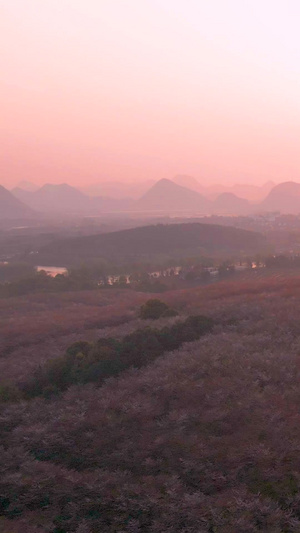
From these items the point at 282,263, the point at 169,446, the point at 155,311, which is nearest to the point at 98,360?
the point at 169,446

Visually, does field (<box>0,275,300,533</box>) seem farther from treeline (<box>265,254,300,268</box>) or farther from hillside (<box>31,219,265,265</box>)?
hillside (<box>31,219,265,265</box>)

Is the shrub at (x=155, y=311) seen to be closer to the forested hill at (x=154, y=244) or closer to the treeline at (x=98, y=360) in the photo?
the treeline at (x=98, y=360)

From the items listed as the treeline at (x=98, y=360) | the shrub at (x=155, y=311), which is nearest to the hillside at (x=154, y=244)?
the shrub at (x=155, y=311)

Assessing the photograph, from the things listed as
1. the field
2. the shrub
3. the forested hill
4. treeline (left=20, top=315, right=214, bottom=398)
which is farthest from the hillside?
the field

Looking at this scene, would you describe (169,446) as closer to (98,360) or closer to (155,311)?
(98,360)

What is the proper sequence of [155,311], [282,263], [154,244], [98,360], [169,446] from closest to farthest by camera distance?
[169,446]
[98,360]
[155,311]
[282,263]
[154,244]

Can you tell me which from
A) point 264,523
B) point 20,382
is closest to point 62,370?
point 20,382

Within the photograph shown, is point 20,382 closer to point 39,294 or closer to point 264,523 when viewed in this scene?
point 264,523
